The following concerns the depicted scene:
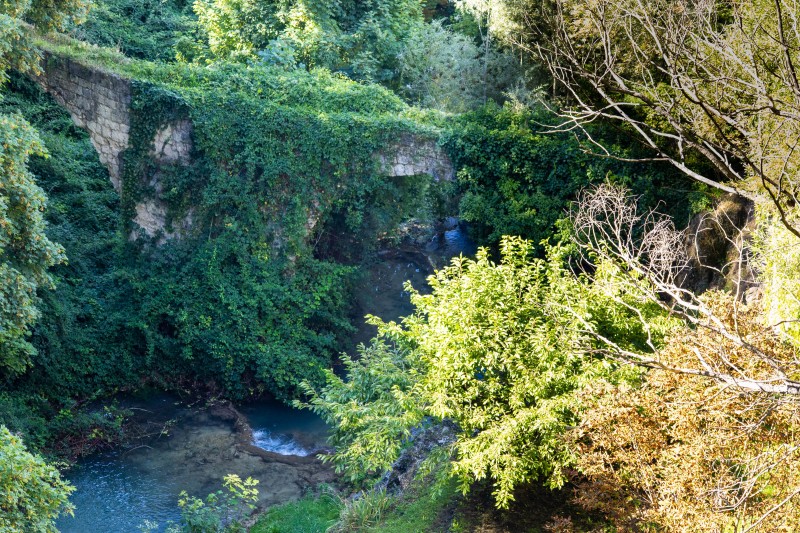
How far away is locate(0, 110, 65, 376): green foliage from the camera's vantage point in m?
10.2

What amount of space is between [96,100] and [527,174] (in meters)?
8.52

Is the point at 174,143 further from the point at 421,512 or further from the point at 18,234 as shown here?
the point at 421,512

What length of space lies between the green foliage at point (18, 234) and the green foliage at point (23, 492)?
2342 millimetres

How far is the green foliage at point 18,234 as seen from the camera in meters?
10.2

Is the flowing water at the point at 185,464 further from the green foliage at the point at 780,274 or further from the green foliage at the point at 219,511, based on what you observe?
the green foliage at the point at 780,274

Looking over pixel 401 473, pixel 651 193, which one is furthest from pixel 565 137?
pixel 401 473

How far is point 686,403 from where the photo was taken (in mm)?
6883

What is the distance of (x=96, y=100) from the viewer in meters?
16.0

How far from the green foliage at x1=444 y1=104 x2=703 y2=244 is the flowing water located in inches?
136

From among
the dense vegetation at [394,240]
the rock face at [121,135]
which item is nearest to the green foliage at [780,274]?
the dense vegetation at [394,240]

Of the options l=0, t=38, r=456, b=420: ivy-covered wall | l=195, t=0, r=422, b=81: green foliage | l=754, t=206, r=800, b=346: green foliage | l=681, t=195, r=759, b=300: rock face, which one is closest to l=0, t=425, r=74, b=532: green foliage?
l=0, t=38, r=456, b=420: ivy-covered wall

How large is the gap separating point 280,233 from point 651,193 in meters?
6.92

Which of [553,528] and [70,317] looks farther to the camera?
[70,317]

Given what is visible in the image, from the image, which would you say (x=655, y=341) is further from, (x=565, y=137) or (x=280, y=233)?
(x=280, y=233)
